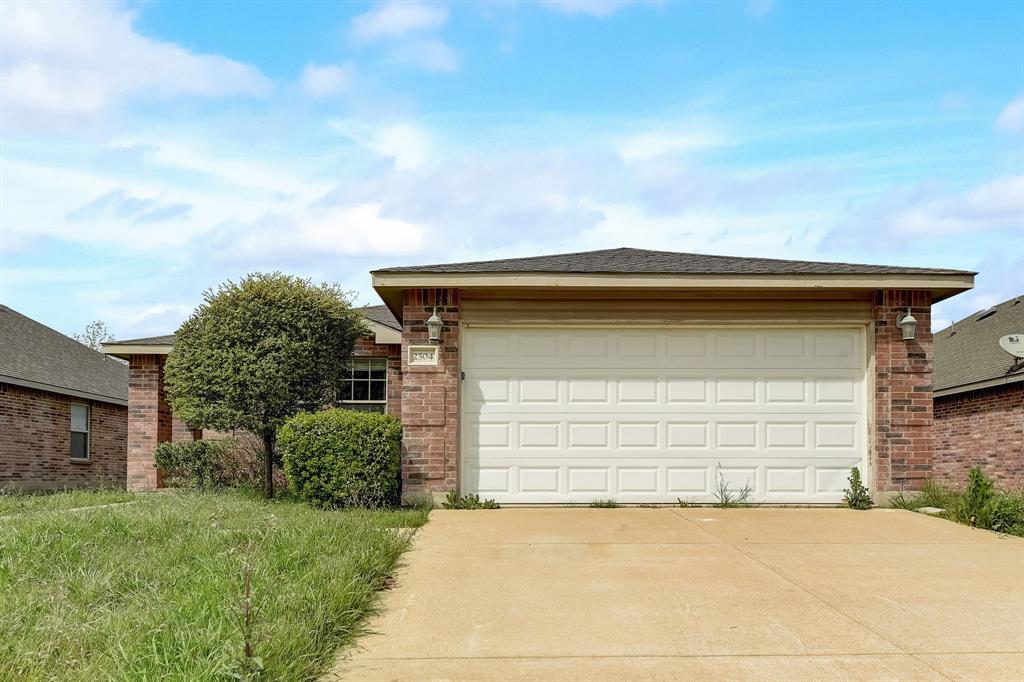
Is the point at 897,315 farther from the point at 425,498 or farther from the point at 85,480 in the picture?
the point at 85,480

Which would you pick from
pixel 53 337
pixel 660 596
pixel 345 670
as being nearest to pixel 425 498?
pixel 660 596

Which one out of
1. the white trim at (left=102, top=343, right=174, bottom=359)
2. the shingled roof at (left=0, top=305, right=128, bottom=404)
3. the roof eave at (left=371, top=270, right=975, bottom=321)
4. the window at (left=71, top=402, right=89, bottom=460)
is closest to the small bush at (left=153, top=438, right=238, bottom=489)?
the white trim at (left=102, top=343, right=174, bottom=359)

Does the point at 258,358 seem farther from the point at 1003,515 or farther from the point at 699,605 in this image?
the point at 1003,515

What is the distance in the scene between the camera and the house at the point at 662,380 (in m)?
11.5

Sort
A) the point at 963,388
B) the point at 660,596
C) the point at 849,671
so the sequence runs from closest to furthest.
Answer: the point at 849,671
the point at 660,596
the point at 963,388

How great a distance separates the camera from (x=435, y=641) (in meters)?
5.39

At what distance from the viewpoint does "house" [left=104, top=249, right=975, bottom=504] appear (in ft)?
37.7

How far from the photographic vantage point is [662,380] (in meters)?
11.7

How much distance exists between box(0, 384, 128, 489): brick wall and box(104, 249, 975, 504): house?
33.0 feet

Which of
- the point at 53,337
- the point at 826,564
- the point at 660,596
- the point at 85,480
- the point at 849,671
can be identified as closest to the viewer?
the point at 849,671

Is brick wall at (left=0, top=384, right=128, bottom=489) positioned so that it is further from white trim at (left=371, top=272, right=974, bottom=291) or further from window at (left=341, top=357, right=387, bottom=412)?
white trim at (left=371, top=272, right=974, bottom=291)

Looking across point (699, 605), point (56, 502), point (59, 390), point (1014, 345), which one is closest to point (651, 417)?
point (699, 605)

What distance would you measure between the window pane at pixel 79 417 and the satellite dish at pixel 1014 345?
20711 millimetres

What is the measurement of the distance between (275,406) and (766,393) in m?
7.31
